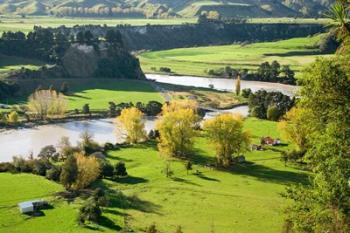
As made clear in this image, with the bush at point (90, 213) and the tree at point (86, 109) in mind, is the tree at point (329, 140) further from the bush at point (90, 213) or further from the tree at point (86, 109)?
the tree at point (86, 109)

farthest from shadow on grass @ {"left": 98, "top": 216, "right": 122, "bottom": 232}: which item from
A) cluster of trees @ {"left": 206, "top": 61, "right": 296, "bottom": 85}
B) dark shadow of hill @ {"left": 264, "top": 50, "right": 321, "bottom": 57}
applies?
dark shadow of hill @ {"left": 264, "top": 50, "right": 321, "bottom": 57}

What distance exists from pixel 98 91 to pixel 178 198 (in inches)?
2749

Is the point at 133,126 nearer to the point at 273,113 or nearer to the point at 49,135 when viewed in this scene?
the point at 49,135

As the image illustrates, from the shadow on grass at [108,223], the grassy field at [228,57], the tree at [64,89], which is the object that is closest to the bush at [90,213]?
the shadow on grass at [108,223]

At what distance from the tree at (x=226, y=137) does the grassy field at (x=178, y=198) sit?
239cm

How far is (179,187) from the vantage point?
5650 centimetres

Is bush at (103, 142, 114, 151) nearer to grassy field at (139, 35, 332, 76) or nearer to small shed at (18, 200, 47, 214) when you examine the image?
small shed at (18, 200, 47, 214)

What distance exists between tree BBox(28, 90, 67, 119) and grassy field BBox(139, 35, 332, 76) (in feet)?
205

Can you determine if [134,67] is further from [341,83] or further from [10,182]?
[341,83]

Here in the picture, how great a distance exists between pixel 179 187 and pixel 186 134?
43.1 ft

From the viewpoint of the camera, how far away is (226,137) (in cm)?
6488

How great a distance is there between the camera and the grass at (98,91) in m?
109

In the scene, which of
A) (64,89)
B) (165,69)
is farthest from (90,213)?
(165,69)

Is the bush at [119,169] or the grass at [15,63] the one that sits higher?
the grass at [15,63]
